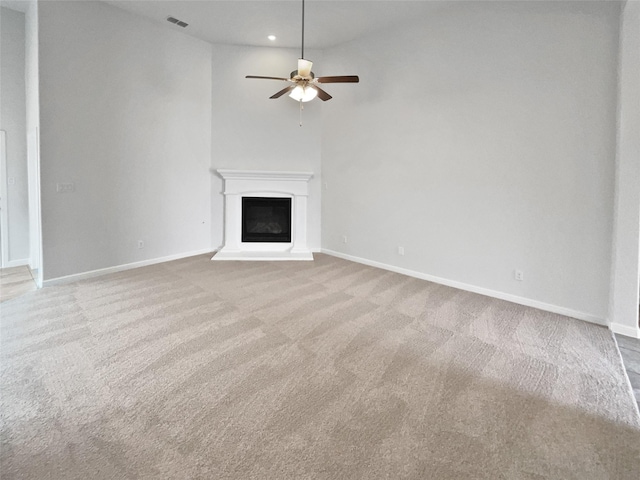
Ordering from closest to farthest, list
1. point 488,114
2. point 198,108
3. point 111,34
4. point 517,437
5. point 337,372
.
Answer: point 517,437
point 337,372
point 488,114
point 111,34
point 198,108

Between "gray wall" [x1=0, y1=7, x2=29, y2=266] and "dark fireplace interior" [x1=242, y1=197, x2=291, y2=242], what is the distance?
3.43m

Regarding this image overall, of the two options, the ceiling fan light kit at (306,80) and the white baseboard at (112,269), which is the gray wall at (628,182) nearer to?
the ceiling fan light kit at (306,80)

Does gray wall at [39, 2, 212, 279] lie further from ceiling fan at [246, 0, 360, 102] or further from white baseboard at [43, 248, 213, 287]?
ceiling fan at [246, 0, 360, 102]

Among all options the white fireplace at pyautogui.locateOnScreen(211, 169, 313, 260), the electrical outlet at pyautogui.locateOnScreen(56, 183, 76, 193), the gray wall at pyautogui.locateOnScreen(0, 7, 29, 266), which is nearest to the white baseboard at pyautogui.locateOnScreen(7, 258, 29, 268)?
the gray wall at pyautogui.locateOnScreen(0, 7, 29, 266)

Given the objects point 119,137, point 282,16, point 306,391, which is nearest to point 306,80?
point 282,16

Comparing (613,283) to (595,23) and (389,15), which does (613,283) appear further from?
(389,15)

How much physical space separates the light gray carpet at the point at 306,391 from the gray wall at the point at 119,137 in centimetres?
121

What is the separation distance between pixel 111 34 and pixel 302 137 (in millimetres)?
3136

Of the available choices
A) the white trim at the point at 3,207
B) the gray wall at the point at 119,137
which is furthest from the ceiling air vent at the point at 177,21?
the white trim at the point at 3,207

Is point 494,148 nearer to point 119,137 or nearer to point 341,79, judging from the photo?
point 341,79

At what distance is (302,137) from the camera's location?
19.5 feet

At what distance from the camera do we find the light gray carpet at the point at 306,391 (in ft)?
4.93

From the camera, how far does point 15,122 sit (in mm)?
4789

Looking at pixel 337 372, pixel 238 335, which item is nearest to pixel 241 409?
pixel 337 372
